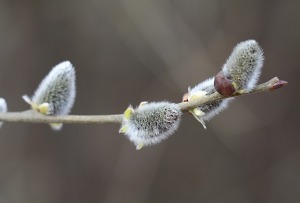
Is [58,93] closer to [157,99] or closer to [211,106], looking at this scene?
[211,106]

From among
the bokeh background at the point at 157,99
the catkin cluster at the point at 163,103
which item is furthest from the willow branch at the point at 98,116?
the bokeh background at the point at 157,99

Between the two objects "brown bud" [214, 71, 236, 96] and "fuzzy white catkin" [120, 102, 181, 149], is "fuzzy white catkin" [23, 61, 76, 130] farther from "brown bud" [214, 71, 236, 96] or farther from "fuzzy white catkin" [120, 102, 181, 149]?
"brown bud" [214, 71, 236, 96]

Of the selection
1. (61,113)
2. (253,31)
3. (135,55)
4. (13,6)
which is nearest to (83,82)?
(135,55)

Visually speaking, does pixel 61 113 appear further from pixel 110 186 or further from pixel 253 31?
pixel 253 31

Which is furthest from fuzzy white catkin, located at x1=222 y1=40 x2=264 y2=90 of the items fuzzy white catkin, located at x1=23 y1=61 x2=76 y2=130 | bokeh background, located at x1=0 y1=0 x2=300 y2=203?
bokeh background, located at x1=0 y1=0 x2=300 y2=203

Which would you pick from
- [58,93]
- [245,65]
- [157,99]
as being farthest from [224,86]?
[157,99]

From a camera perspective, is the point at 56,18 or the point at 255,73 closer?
the point at 255,73
